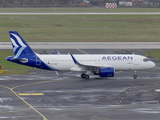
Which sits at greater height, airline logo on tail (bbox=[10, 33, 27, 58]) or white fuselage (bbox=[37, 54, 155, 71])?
airline logo on tail (bbox=[10, 33, 27, 58])

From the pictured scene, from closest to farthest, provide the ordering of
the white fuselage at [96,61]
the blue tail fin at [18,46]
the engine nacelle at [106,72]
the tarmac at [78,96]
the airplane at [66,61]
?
1. the tarmac at [78,96]
2. the engine nacelle at [106,72]
3. the airplane at [66,61]
4. the white fuselage at [96,61]
5. the blue tail fin at [18,46]

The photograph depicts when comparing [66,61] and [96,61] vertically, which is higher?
[66,61]

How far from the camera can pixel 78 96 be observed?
39.8 metres

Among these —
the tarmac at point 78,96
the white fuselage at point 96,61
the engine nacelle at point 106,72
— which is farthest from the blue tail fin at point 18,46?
the engine nacelle at point 106,72

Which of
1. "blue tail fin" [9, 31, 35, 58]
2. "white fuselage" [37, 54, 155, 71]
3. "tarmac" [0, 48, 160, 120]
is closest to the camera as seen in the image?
"tarmac" [0, 48, 160, 120]

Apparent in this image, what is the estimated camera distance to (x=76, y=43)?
8762 centimetres

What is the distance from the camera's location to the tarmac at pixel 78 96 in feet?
104

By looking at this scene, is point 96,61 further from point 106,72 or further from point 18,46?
point 18,46

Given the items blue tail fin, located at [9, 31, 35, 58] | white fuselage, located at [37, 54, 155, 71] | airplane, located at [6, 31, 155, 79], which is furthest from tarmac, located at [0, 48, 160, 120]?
blue tail fin, located at [9, 31, 35, 58]

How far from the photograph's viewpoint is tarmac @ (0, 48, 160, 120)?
104ft

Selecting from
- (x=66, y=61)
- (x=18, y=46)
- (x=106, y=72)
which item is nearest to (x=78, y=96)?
(x=106, y=72)

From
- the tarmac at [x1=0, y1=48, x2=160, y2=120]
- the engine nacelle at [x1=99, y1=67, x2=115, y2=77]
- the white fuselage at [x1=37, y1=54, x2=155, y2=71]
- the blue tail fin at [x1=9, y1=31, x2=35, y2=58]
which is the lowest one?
the tarmac at [x1=0, y1=48, x2=160, y2=120]

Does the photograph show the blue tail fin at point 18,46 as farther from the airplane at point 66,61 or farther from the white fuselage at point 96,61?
the white fuselage at point 96,61

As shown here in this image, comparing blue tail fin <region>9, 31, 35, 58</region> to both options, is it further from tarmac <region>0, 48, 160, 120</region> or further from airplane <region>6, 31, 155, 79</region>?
tarmac <region>0, 48, 160, 120</region>
